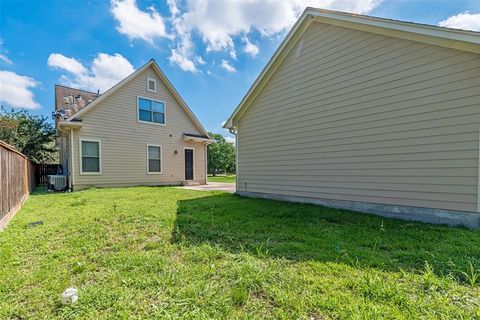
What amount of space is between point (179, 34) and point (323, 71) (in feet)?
25.9

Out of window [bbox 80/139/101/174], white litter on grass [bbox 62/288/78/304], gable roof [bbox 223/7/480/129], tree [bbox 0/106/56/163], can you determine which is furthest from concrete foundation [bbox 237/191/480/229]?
tree [bbox 0/106/56/163]

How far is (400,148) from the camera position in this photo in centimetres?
497

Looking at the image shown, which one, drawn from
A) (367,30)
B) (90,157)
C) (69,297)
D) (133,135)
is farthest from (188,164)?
(69,297)

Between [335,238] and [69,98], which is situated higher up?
[69,98]

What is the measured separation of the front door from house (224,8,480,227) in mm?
7740

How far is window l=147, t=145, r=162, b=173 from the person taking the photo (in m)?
13.2

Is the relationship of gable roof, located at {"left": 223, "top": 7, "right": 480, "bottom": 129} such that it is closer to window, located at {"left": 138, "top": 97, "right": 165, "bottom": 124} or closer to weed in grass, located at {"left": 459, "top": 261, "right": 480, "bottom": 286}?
weed in grass, located at {"left": 459, "top": 261, "right": 480, "bottom": 286}

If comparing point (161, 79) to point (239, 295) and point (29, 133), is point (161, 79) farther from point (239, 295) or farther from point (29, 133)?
point (239, 295)

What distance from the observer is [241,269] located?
2.65 metres

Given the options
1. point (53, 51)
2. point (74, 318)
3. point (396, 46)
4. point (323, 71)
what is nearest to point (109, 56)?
point (53, 51)

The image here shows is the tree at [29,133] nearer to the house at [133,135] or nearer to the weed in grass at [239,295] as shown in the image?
the house at [133,135]

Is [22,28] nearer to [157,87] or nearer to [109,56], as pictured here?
[109,56]

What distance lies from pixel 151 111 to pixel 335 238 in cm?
1214

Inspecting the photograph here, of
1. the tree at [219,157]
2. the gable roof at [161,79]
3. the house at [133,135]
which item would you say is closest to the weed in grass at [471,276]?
the house at [133,135]
